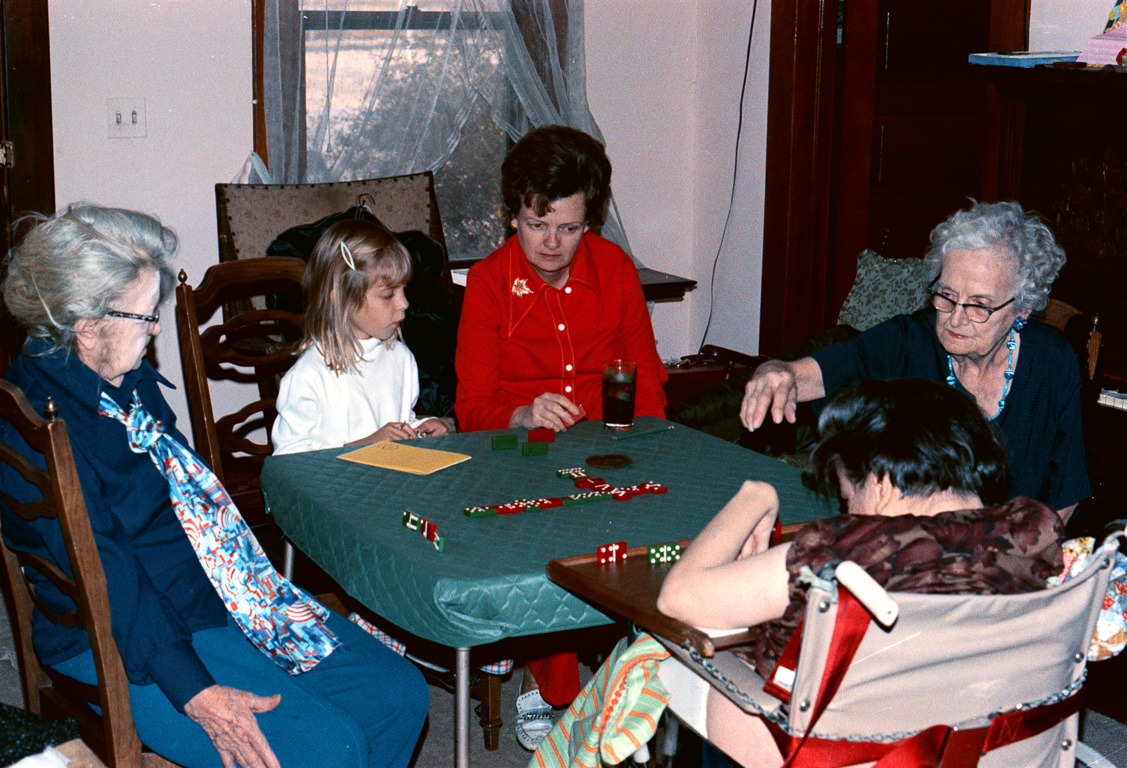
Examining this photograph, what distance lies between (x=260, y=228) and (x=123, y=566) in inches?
96.1

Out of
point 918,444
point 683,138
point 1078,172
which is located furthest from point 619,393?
point 683,138

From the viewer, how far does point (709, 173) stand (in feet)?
16.3

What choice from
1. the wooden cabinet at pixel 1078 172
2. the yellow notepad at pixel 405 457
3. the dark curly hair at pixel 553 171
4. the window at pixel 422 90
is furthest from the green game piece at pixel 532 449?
the window at pixel 422 90

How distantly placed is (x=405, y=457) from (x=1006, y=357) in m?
1.26

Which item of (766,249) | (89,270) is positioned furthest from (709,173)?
(89,270)

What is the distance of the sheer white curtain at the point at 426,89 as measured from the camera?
167 inches

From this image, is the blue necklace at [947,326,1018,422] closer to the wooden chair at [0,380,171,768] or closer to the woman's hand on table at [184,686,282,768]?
the woman's hand on table at [184,686,282,768]

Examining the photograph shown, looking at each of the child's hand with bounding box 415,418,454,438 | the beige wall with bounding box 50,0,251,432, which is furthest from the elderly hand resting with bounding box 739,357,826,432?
the beige wall with bounding box 50,0,251,432

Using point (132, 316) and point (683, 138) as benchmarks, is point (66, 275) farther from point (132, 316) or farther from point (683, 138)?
point (683, 138)

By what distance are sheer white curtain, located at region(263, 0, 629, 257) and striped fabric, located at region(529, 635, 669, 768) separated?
9.82ft

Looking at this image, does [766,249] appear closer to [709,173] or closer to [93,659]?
[709,173]

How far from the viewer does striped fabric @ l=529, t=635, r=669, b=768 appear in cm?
162

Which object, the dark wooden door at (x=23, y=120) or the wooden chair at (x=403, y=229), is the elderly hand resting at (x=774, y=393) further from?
the dark wooden door at (x=23, y=120)

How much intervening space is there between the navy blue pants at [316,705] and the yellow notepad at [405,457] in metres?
0.31
